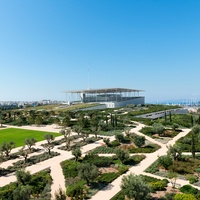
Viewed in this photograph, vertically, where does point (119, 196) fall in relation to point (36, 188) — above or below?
above

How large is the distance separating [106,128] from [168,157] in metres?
25.6

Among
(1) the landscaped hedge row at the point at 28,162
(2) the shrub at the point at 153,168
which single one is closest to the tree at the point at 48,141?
(1) the landscaped hedge row at the point at 28,162

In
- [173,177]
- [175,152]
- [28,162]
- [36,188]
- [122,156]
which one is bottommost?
[28,162]

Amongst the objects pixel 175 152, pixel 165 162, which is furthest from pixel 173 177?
pixel 175 152

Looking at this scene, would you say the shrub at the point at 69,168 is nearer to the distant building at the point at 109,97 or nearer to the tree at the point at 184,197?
the tree at the point at 184,197

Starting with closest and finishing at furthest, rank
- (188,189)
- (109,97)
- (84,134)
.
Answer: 1. (188,189)
2. (84,134)
3. (109,97)

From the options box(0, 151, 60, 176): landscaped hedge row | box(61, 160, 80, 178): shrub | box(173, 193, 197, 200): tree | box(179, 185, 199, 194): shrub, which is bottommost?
box(0, 151, 60, 176): landscaped hedge row

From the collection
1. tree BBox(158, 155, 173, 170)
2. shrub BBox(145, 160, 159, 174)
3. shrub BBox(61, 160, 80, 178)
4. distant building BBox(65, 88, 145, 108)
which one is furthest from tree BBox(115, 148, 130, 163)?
distant building BBox(65, 88, 145, 108)

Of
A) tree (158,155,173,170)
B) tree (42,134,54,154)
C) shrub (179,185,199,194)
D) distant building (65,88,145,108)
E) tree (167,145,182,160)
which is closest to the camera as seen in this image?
shrub (179,185,199,194)

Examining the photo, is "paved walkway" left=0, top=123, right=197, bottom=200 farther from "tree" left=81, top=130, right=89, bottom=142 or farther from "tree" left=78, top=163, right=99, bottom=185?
"tree" left=81, top=130, right=89, bottom=142

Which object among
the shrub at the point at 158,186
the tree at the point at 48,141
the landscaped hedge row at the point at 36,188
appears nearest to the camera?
the landscaped hedge row at the point at 36,188

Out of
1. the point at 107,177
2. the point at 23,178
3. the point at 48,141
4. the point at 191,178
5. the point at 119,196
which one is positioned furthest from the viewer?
the point at 48,141

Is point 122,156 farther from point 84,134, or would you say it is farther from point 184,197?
point 84,134

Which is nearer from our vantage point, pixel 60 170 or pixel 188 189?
pixel 188 189
